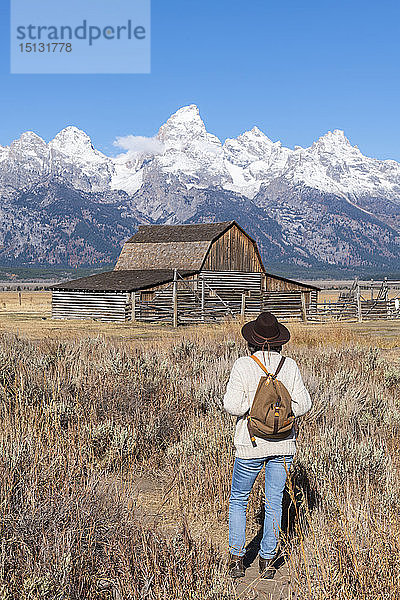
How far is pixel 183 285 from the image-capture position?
37281 millimetres

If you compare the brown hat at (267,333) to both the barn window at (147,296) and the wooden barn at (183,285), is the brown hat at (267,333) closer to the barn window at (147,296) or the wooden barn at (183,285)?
the wooden barn at (183,285)

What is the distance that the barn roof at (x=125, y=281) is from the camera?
117ft

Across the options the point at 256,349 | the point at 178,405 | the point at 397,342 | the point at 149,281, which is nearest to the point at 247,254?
the point at 149,281

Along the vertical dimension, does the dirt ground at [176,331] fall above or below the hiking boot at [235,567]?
above

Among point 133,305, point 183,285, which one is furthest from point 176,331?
point 183,285

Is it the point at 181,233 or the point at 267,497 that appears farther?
the point at 181,233

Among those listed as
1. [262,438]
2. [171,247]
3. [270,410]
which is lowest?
[262,438]

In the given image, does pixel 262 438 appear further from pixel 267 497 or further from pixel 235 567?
pixel 235 567

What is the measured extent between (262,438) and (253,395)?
0.31 metres

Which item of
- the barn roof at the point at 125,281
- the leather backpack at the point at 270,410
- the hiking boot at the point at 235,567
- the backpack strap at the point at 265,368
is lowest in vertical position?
the hiking boot at the point at 235,567

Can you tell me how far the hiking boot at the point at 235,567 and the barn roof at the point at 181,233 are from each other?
122 ft

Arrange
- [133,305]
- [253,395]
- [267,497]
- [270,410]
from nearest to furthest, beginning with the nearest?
[270,410], [253,395], [267,497], [133,305]

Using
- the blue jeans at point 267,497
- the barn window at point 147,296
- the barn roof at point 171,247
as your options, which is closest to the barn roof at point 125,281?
the barn window at point 147,296

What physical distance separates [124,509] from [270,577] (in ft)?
3.68
